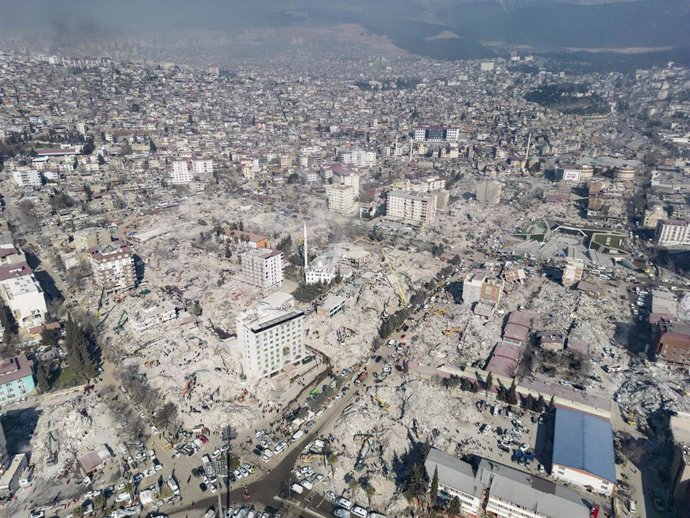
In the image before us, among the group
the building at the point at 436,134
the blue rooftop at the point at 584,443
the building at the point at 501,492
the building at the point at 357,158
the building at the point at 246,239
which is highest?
the building at the point at 436,134

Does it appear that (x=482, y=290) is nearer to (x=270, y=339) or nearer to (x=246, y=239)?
(x=270, y=339)

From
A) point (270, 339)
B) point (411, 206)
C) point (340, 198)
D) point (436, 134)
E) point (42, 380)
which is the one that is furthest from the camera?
point (436, 134)

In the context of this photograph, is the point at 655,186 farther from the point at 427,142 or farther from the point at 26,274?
the point at 26,274

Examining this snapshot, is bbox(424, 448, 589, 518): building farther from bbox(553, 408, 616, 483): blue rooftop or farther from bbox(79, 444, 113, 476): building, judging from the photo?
bbox(79, 444, 113, 476): building

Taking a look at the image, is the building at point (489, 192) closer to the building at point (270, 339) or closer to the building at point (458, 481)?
the building at point (270, 339)

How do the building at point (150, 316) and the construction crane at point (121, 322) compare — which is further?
the construction crane at point (121, 322)

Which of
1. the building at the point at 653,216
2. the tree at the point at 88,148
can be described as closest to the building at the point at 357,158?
the tree at the point at 88,148

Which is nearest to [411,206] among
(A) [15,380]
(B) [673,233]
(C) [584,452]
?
(B) [673,233]

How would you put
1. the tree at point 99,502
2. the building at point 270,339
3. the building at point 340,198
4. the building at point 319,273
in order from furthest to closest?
1. the building at point 340,198
2. the building at point 319,273
3. the building at point 270,339
4. the tree at point 99,502
